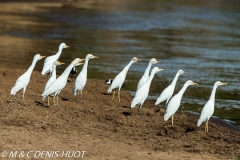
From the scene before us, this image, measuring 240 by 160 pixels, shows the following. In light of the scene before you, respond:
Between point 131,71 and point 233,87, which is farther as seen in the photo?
point 131,71

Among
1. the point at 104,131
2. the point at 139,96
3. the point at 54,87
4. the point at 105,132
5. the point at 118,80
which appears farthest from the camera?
the point at 118,80

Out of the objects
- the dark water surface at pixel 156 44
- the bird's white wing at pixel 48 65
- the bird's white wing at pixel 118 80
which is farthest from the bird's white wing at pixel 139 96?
the bird's white wing at pixel 48 65

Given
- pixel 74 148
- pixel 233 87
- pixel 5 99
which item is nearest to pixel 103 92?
pixel 5 99

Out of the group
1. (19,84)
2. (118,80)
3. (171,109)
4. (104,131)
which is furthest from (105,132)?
(118,80)

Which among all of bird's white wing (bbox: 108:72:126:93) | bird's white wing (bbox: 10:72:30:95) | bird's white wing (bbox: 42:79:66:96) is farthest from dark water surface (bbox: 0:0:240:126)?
bird's white wing (bbox: 10:72:30:95)

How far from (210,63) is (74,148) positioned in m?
19.6

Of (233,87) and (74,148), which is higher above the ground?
(74,148)

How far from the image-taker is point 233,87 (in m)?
22.4

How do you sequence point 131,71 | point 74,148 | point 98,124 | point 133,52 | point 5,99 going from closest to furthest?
point 74,148
point 98,124
point 5,99
point 131,71
point 133,52

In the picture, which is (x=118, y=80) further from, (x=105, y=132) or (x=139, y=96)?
(x=105, y=132)

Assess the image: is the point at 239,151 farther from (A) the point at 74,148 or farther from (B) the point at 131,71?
(B) the point at 131,71

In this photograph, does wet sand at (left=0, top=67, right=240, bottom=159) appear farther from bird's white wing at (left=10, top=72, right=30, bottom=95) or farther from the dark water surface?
the dark water surface

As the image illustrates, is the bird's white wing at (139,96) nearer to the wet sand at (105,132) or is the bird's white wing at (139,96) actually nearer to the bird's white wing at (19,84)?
the wet sand at (105,132)

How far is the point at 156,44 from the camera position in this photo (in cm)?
3600
